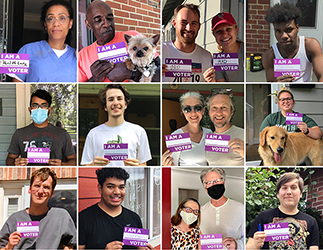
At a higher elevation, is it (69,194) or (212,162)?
(212,162)

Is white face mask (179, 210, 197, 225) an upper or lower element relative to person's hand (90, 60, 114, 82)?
lower

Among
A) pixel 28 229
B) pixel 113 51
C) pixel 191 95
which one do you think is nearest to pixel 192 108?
pixel 191 95

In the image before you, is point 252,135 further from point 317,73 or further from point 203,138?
point 317,73

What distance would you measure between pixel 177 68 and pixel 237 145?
78 centimetres

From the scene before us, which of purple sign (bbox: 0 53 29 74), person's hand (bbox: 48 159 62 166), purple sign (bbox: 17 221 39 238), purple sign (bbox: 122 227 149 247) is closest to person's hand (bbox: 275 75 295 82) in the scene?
purple sign (bbox: 122 227 149 247)

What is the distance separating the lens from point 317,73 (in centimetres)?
274

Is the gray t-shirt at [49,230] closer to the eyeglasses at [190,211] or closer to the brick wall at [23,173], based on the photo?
the brick wall at [23,173]

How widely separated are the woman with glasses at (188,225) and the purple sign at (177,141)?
0.43 meters

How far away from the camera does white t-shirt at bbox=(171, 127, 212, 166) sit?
2.74m

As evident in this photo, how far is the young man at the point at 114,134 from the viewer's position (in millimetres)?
2715

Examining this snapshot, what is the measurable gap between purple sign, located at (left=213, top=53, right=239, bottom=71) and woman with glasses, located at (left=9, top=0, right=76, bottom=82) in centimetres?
116

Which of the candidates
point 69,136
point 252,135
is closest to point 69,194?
point 69,136

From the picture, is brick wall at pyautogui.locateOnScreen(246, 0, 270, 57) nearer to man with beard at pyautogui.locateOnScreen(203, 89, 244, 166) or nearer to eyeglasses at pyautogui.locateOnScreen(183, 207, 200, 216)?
man with beard at pyautogui.locateOnScreen(203, 89, 244, 166)

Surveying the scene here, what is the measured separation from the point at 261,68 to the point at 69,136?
1.62 metres
